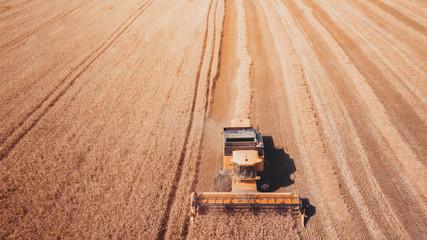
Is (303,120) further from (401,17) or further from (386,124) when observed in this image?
(401,17)

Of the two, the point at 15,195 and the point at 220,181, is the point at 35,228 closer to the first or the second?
the point at 15,195

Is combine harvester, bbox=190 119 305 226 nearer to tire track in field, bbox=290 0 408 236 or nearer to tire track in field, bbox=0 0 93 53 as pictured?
tire track in field, bbox=290 0 408 236

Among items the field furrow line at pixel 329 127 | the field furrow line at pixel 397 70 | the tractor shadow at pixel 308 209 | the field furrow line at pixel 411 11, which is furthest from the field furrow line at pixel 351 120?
the field furrow line at pixel 411 11

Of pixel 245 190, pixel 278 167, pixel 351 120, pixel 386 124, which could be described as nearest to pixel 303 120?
pixel 351 120

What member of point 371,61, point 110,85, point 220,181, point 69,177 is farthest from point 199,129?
point 371,61

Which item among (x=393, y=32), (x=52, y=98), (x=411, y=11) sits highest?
(x=411, y=11)

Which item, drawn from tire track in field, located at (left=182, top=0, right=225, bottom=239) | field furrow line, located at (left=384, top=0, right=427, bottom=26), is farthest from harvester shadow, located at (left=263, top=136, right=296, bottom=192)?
field furrow line, located at (left=384, top=0, right=427, bottom=26)
